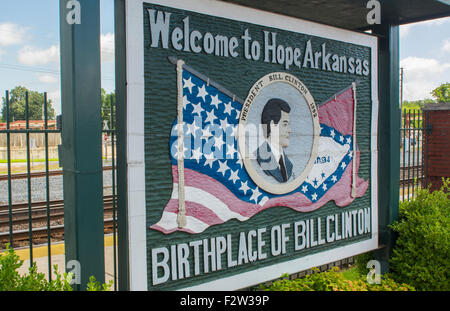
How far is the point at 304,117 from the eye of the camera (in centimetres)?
446

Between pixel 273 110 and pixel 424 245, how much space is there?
274cm

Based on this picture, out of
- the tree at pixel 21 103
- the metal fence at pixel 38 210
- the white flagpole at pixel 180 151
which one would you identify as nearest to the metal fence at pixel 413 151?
the white flagpole at pixel 180 151

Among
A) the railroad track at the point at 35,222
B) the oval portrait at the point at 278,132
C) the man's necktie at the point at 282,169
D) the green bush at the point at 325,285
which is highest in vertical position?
the oval portrait at the point at 278,132

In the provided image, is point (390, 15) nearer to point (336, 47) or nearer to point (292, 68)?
point (336, 47)

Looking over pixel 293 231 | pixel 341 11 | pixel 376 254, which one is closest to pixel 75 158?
pixel 293 231

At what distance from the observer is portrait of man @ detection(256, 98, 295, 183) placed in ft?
13.3

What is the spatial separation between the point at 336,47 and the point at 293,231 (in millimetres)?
2263

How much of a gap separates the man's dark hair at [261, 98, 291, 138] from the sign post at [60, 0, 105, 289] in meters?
1.69

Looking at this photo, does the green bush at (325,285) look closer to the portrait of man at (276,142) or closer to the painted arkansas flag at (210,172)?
the painted arkansas flag at (210,172)

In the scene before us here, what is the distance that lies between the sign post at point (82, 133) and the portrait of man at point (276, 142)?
166cm

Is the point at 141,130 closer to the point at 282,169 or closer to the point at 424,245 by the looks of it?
the point at 282,169

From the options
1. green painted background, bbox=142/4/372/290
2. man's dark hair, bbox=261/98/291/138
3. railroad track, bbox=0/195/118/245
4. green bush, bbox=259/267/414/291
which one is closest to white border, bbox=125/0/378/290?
green painted background, bbox=142/4/372/290

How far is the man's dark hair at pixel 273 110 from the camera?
405cm

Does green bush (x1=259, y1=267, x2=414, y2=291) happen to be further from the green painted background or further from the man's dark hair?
the man's dark hair
